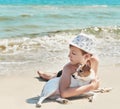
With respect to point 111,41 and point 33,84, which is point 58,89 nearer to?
point 33,84

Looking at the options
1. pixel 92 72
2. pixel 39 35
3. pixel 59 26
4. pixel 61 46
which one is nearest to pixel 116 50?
pixel 61 46

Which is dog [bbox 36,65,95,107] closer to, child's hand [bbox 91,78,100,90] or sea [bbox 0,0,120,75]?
child's hand [bbox 91,78,100,90]

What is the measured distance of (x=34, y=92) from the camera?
5.23 meters

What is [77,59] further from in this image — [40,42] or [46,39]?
[46,39]

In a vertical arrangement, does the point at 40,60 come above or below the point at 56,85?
below

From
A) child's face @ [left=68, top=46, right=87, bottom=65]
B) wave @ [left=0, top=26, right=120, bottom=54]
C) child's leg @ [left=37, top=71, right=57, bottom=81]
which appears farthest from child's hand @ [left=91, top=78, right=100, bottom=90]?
wave @ [left=0, top=26, right=120, bottom=54]

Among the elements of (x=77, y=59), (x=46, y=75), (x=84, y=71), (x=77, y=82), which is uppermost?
(x=77, y=59)

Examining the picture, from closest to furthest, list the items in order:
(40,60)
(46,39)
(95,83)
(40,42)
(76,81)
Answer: (76,81) < (95,83) < (40,60) < (40,42) < (46,39)

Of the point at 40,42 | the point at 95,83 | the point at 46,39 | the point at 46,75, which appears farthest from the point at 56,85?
the point at 46,39

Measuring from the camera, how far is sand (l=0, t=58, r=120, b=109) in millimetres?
4652

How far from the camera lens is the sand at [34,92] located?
4652mm

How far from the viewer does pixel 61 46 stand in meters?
8.91

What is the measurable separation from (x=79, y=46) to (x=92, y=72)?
0.42 meters

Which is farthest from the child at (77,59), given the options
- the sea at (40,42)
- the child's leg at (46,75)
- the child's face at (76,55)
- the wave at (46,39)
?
the wave at (46,39)
